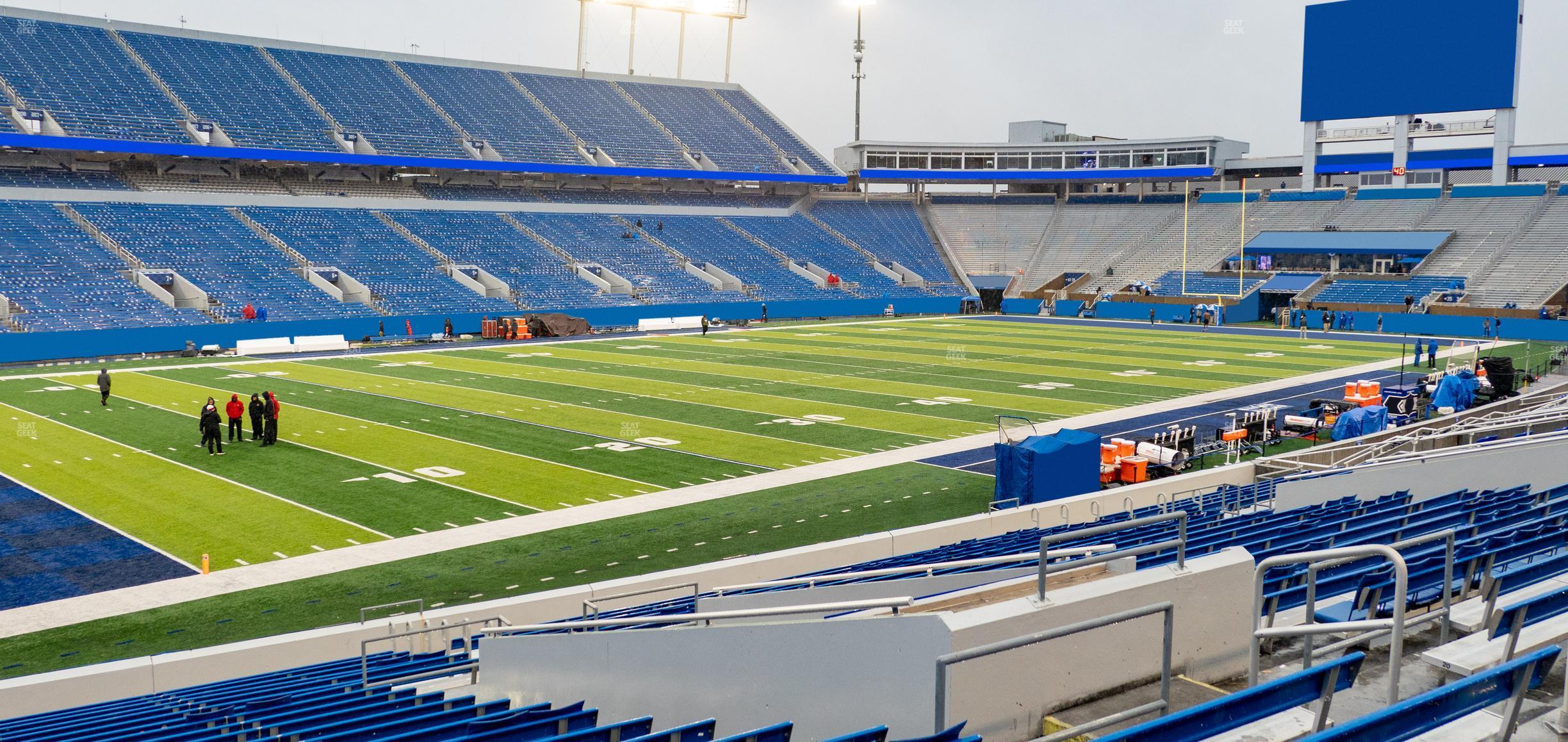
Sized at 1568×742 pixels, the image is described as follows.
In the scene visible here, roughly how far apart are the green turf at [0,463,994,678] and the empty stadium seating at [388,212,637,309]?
3513cm

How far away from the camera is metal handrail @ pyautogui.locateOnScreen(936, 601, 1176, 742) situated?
4.53 metres

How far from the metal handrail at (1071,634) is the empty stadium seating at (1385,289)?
54174 mm

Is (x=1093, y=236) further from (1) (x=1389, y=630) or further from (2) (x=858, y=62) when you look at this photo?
(1) (x=1389, y=630)

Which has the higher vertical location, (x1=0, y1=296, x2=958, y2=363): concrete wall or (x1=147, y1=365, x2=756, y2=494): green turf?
(x1=0, y1=296, x2=958, y2=363): concrete wall

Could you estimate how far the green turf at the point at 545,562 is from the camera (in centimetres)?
1180

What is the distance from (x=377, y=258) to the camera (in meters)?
50.9

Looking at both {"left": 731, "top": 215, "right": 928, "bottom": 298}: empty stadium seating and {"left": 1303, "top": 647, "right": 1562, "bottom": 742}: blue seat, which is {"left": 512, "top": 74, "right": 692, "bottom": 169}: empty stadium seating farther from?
{"left": 1303, "top": 647, "right": 1562, "bottom": 742}: blue seat

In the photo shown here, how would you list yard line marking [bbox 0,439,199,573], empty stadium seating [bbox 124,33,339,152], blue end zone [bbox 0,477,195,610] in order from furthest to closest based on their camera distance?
empty stadium seating [bbox 124,33,339,152] → yard line marking [bbox 0,439,199,573] → blue end zone [bbox 0,477,195,610]

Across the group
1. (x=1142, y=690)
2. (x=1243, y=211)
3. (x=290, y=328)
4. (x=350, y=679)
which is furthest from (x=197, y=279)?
(x=1243, y=211)

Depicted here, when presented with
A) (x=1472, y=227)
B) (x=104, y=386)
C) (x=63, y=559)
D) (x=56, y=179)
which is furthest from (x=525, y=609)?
(x=1472, y=227)

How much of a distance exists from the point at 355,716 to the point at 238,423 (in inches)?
688

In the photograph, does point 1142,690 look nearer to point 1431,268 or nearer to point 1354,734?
point 1354,734

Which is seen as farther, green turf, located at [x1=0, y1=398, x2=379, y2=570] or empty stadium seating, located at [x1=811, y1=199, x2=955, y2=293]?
empty stadium seating, located at [x1=811, y1=199, x2=955, y2=293]

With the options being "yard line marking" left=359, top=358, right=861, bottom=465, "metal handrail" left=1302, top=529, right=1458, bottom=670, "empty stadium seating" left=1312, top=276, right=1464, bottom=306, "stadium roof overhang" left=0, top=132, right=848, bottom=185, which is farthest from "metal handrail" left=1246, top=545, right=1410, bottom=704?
"empty stadium seating" left=1312, top=276, right=1464, bottom=306
